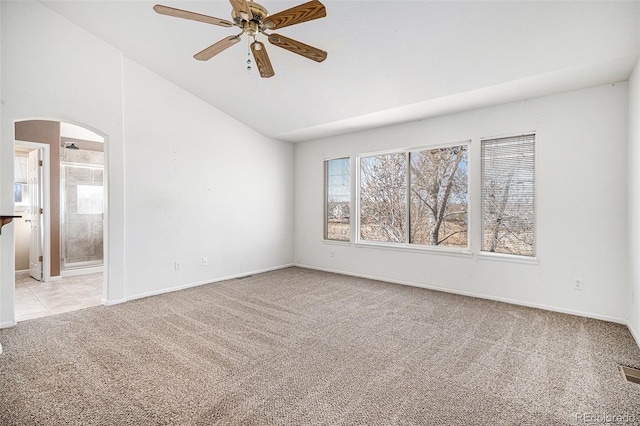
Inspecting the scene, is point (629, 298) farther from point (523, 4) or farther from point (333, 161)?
point (333, 161)

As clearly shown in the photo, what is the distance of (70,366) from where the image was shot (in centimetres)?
257

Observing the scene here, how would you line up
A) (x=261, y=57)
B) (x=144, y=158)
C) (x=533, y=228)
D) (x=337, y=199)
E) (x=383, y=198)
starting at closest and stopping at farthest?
(x=261, y=57), (x=533, y=228), (x=144, y=158), (x=383, y=198), (x=337, y=199)

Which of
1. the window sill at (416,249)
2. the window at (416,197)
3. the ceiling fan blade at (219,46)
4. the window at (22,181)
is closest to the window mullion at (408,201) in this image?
the window at (416,197)

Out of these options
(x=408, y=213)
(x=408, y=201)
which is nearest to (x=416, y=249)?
(x=408, y=213)

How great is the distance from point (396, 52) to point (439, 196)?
2.37 meters

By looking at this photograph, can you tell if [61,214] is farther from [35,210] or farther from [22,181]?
[22,181]

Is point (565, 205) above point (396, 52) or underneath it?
underneath

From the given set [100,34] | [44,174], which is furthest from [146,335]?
[44,174]

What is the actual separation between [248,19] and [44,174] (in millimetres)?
5125

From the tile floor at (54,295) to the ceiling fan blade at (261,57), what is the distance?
3.76 meters

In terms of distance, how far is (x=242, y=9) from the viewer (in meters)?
2.26

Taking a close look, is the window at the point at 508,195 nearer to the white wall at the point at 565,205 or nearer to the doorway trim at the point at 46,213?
the white wall at the point at 565,205

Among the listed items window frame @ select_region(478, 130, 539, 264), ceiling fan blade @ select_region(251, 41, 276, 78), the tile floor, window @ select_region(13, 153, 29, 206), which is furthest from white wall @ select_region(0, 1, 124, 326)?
window frame @ select_region(478, 130, 539, 264)

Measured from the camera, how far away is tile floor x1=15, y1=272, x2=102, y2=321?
13.0 ft
